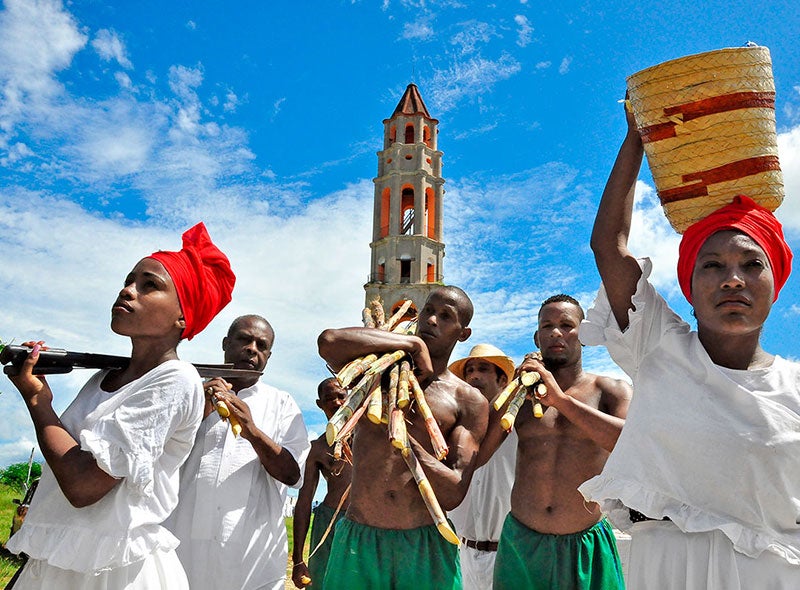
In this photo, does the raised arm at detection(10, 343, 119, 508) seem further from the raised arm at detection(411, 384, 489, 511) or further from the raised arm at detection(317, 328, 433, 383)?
the raised arm at detection(411, 384, 489, 511)

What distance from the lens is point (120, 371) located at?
3008 mm

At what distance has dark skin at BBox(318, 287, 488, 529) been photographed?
3.12m

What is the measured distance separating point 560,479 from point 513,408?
3.34 ft

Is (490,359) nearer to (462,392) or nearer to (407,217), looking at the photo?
(462,392)

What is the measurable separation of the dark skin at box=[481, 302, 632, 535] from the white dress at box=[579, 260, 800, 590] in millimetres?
1053

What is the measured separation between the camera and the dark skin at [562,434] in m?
3.38

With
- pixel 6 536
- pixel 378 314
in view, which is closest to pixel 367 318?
pixel 378 314

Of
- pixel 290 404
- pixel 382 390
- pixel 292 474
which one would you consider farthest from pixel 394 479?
pixel 290 404

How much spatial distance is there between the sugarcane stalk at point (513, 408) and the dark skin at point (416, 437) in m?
0.39

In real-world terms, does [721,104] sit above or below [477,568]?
above

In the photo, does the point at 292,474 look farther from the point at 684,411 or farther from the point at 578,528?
the point at 684,411

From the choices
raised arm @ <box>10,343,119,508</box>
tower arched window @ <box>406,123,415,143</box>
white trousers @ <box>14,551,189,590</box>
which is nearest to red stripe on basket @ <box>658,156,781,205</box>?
raised arm @ <box>10,343,119,508</box>

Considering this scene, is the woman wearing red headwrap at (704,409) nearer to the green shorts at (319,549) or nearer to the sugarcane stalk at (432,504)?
the sugarcane stalk at (432,504)

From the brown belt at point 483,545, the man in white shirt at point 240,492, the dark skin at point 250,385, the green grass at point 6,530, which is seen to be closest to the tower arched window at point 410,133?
the green grass at point 6,530
